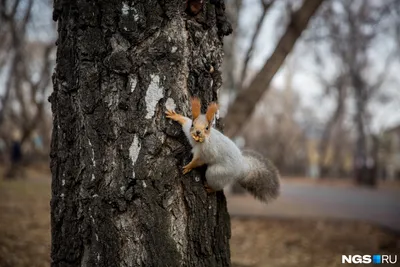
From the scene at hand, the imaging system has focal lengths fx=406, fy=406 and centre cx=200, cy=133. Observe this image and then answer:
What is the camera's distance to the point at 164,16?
5.73 feet

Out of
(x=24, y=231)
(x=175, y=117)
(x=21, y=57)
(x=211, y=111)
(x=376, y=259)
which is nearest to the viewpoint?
(x=211, y=111)

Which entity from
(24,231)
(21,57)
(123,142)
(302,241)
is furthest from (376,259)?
(21,57)

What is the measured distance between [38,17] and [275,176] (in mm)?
9622

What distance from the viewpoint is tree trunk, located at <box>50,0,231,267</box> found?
1.66m

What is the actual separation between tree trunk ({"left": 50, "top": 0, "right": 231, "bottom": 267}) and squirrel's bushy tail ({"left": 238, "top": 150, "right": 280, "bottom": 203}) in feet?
1.17

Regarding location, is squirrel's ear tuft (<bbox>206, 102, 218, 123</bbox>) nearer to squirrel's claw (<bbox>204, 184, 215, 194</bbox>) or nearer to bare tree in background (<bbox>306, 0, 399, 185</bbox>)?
squirrel's claw (<bbox>204, 184, 215, 194</bbox>)

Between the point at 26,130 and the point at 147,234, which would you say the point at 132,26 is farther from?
the point at 26,130

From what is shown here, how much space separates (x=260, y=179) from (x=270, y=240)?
3664 millimetres

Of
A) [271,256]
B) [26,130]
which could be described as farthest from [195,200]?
[26,130]

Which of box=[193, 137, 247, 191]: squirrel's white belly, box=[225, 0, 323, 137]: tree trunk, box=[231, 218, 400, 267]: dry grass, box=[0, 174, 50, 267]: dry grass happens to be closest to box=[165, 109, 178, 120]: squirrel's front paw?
box=[193, 137, 247, 191]: squirrel's white belly

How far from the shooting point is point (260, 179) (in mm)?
2064

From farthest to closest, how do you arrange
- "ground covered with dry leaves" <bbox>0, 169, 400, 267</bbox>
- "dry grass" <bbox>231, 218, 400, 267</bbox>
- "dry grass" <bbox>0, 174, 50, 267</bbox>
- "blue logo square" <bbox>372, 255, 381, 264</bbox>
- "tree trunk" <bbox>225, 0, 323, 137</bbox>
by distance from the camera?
1. "tree trunk" <bbox>225, 0, 323, 137</bbox>
2. "dry grass" <bbox>231, 218, 400, 267</bbox>
3. "blue logo square" <bbox>372, 255, 381, 264</bbox>
4. "ground covered with dry leaves" <bbox>0, 169, 400, 267</bbox>
5. "dry grass" <bbox>0, 174, 50, 267</bbox>

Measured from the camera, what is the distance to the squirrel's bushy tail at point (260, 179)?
2039 millimetres

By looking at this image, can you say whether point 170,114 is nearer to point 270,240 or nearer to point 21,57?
point 270,240
